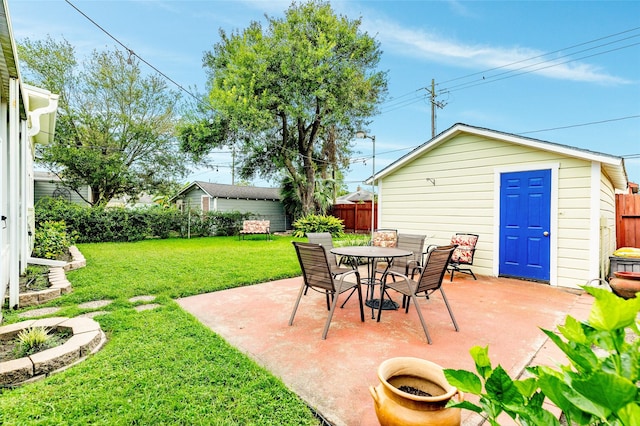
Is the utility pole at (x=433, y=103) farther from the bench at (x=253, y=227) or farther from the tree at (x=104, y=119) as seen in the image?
the tree at (x=104, y=119)

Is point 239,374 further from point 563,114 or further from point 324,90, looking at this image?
point 563,114

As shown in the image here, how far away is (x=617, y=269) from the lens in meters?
4.93

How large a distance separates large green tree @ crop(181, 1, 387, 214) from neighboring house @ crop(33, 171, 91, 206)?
22.7ft

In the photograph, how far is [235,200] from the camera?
16.7 metres

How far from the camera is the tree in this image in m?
14.2

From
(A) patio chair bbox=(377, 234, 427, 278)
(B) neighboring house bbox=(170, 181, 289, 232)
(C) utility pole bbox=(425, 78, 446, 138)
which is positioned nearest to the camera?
(A) patio chair bbox=(377, 234, 427, 278)

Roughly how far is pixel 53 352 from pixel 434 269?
11.3 feet

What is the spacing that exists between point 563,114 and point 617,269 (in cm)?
1276

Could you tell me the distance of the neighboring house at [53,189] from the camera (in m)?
15.7

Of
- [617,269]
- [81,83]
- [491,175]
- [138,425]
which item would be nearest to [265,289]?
[138,425]

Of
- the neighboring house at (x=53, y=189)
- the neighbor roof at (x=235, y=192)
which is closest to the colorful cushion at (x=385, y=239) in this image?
the neighbor roof at (x=235, y=192)

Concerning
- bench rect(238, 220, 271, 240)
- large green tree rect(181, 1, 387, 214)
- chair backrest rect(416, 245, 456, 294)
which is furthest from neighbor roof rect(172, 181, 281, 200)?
chair backrest rect(416, 245, 456, 294)

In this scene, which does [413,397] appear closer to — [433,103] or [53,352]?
[53,352]

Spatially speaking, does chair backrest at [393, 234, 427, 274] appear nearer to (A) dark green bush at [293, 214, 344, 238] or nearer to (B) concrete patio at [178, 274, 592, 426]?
(B) concrete patio at [178, 274, 592, 426]
